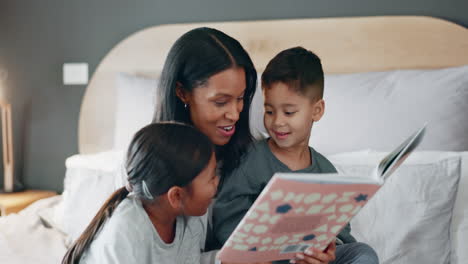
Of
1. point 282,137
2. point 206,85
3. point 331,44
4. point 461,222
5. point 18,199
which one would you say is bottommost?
point 18,199

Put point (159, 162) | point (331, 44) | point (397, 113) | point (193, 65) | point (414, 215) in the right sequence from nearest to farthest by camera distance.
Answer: point (159, 162) → point (193, 65) → point (414, 215) → point (397, 113) → point (331, 44)

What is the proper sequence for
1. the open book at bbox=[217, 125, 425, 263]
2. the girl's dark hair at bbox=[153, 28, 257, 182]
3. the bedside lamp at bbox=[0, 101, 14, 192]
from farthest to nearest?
the bedside lamp at bbox=[0, 101, 14, 192]
the girl's dark hair at bbox=[153, 28, 257, 182]
the open book at bbox=[217, 125, 425, 263]

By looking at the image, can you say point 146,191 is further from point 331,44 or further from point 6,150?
point 6,150

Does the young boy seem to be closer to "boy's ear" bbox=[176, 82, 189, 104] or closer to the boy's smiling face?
the boy's smiling face

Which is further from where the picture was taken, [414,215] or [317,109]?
[414,215]

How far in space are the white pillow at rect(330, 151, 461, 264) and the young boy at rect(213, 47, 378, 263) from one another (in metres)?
0.22

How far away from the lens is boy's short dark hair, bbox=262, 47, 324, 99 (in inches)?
49.7

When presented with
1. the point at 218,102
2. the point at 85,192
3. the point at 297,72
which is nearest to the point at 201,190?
the point at 218,102

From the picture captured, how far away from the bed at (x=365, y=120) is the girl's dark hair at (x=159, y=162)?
0.96 feet

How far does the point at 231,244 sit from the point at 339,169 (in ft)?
2.31

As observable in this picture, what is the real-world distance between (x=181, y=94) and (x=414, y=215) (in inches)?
29.9

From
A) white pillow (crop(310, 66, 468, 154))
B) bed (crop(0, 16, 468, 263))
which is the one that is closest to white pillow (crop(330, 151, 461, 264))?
bed (crop(0, 16, 468, 263))

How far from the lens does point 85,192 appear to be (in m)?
1.80

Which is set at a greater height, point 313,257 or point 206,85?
point 206,85
